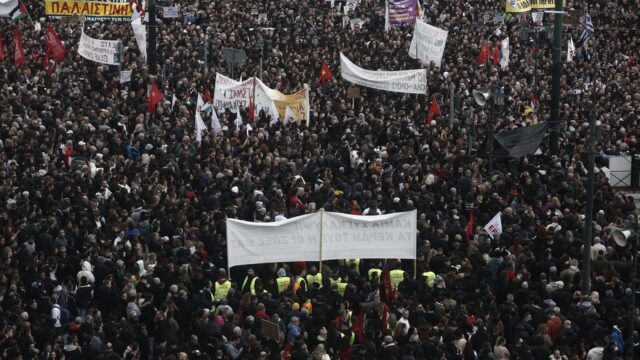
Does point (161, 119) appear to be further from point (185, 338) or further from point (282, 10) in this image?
point (282, 10)

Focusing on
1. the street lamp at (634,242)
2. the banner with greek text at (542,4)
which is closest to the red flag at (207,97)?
the banner with greek text at (542,4)

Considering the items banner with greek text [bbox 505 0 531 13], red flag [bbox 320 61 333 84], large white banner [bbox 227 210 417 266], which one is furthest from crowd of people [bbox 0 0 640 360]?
banner with greek text [bbox 505 0 531 13]

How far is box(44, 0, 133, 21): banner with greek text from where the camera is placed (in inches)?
1355

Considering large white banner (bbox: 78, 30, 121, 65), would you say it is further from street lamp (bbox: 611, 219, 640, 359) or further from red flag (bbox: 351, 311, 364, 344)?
red flag (bbox: 351, 311, 364, 344)

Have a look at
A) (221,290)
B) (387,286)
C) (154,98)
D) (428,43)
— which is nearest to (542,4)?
(428,43)

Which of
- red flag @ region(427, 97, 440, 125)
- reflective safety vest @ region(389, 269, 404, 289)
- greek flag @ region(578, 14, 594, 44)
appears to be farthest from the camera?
greek flag @ region(578, 14, 594, 44)

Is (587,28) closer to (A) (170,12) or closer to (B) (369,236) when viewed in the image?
(A) (170,12)

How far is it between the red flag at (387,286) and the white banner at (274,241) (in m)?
0.94

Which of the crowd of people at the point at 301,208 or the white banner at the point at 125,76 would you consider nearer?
the crowd of people at the point at 301,208

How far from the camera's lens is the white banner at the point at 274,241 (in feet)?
62.3

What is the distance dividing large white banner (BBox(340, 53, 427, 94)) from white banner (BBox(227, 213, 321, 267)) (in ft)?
42.3

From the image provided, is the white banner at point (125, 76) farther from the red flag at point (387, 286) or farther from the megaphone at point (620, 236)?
the megaphone at point (620, 236)

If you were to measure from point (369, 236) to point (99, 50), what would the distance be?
595 inches

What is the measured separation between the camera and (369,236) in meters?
19.6
